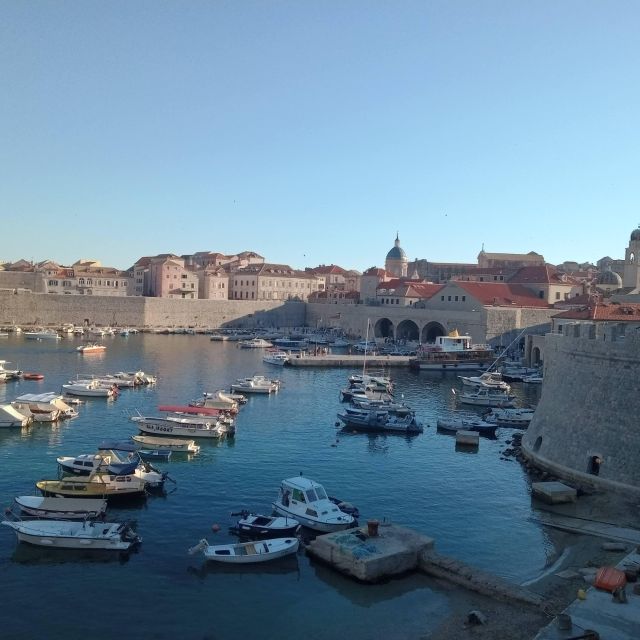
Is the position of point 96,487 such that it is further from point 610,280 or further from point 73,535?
point 610,280

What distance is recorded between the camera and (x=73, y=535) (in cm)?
1761

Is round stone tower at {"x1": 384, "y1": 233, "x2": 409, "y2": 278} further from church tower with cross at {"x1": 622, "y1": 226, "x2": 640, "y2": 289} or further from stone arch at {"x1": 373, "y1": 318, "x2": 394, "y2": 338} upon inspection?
church tower with cross at {"x1": 622, "y1": 226, "x2": 640, "y2": 289}

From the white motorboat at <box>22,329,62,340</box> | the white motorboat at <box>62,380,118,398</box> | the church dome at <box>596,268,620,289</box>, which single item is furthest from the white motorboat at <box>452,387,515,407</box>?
the white motorboat at <box>22,329,62,340</box>

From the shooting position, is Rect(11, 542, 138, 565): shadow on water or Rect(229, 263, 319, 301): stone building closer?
Rect(11, 542, 138, 565): shadow on water

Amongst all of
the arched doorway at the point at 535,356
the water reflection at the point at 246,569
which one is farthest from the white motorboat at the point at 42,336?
the water reflection at the point at 246,569

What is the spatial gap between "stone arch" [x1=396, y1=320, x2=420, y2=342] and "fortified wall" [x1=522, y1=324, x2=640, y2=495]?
4884 cm

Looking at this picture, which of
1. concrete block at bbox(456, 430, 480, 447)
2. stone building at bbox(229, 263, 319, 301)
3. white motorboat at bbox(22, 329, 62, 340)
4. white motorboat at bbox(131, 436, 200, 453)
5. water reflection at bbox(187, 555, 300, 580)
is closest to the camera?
water reflection at bbox(187, 555, 300, 580)

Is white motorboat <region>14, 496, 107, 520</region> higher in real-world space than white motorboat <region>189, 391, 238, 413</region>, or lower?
lower

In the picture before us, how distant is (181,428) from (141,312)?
2232 inches

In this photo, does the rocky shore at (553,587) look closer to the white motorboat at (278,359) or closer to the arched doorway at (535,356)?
the arched doorway at (535,356)

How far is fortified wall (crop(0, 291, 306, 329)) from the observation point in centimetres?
8062

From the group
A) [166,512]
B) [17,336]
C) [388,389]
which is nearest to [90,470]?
[166,512]

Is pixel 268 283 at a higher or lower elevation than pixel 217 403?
higher

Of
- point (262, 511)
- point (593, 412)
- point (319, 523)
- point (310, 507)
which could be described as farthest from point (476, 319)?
point (319, 523)
